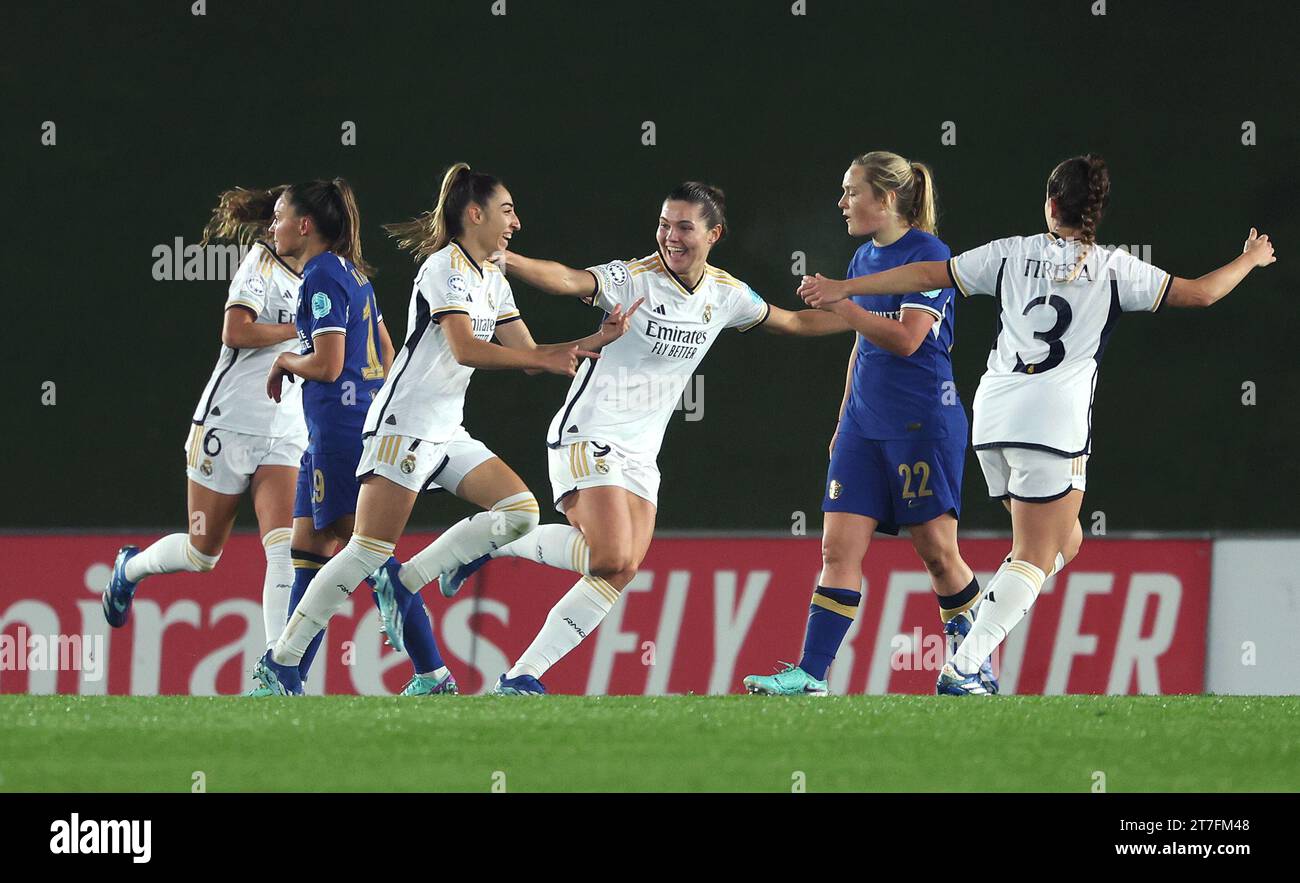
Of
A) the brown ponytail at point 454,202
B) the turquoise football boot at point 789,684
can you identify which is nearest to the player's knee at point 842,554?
the turquoise football boot at point 789,684

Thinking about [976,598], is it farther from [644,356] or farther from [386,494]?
[386,494]

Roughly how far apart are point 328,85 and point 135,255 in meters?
1.35

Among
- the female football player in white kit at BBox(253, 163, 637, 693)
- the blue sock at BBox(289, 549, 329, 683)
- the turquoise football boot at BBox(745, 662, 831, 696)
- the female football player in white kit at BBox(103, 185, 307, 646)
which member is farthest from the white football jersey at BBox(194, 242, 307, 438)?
the turquoise football boot at BBox(745, 662, 831, 696)

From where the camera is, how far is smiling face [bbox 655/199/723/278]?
6258 mm

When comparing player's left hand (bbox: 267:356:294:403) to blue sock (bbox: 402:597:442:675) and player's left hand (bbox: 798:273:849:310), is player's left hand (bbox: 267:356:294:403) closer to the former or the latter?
blue sock (bbox: 402:597:442:675)

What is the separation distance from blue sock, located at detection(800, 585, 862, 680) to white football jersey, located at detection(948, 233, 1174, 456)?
71cm

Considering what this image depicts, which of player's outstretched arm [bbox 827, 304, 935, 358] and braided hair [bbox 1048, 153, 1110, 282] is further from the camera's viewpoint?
player's outstretched arm [bbox 827, 304, 935, 358]

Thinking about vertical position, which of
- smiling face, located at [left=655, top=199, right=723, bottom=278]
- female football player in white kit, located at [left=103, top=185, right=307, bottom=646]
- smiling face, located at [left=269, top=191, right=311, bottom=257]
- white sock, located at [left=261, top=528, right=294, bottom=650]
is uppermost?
smiling face, located at [left=269, top=191, right=311, bottom=257]

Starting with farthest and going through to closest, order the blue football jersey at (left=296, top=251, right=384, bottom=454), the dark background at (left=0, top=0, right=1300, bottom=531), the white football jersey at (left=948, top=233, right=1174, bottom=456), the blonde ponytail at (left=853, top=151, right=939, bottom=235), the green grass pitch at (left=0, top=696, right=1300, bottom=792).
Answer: the dark background at (left=0, top=0, right=1300, bottom=531) < the blue football jersey at (left=296, top=251, right=384, bottom=454) < the blonde ponytail at (left=853, top=151, right=939, bottom=235) < the white football jersey at (left=948, top=233, right=1174, bottom=456) < the green grass pitch at (left=0, top=696, right=1300, bottom=792)

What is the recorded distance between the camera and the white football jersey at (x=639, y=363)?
20.3ft

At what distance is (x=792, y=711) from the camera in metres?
5.43

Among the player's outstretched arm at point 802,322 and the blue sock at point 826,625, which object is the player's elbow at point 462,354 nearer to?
the player's outstretched arm at point 802,322

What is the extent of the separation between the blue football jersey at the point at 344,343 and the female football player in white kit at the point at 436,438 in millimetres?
222

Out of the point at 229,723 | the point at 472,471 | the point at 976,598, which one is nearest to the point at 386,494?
the point at 472,471
